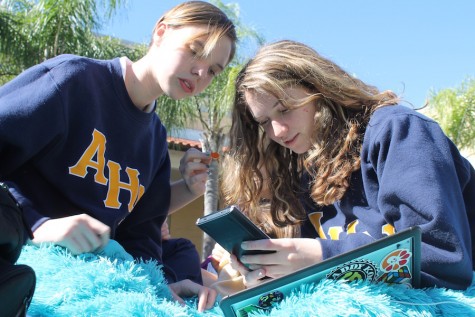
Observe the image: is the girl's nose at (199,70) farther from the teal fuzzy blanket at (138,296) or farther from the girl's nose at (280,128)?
the teal fuzzy blanket at (138,296)

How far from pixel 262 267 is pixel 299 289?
0.27m

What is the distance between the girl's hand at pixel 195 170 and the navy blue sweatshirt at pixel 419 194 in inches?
28.5

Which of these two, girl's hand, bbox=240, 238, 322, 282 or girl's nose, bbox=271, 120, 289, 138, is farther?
girl's nose, bbox=271, 120, 289, 138

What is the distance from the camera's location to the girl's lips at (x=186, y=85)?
1928 mm

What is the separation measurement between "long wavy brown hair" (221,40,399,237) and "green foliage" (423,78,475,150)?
7425mm

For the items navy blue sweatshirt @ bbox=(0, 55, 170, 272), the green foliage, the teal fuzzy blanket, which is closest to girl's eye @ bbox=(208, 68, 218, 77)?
navy blue sweatshirt @ bbox=(0, 55, 170, 272)

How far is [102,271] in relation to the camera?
134cm

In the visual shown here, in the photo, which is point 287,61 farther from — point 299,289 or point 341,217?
point 299,289

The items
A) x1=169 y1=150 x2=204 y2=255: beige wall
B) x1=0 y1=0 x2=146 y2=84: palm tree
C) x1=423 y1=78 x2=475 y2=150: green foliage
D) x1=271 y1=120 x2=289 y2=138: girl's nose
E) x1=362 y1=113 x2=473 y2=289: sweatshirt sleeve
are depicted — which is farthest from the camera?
x1=169 y1=150 x2=204 y2=255: beige wall

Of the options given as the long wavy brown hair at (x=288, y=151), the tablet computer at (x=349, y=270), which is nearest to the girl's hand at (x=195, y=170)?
the long wavy brown hair at (x=288, y=151)

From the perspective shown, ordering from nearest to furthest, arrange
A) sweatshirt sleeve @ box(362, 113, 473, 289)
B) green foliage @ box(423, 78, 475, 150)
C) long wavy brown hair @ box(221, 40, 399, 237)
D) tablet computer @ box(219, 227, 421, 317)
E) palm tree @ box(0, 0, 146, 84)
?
tablet computer @ box(219, 227, 421, 317) < sweatshirt sleeve @ box(362, 113, 473, 289) < long wavy brown hair @ box(221, 40, 399, 237) < palm tree @ box(0, 0, 146, 84) < green foliage @ box(423, 78, 475, 150)

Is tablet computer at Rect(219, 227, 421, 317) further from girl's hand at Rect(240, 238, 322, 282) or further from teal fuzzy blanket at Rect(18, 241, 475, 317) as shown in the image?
girl's hand at Rect(240, 238, 322, 282)

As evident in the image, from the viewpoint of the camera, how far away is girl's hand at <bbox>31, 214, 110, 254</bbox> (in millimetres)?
1362

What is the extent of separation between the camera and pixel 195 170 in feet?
7.01
